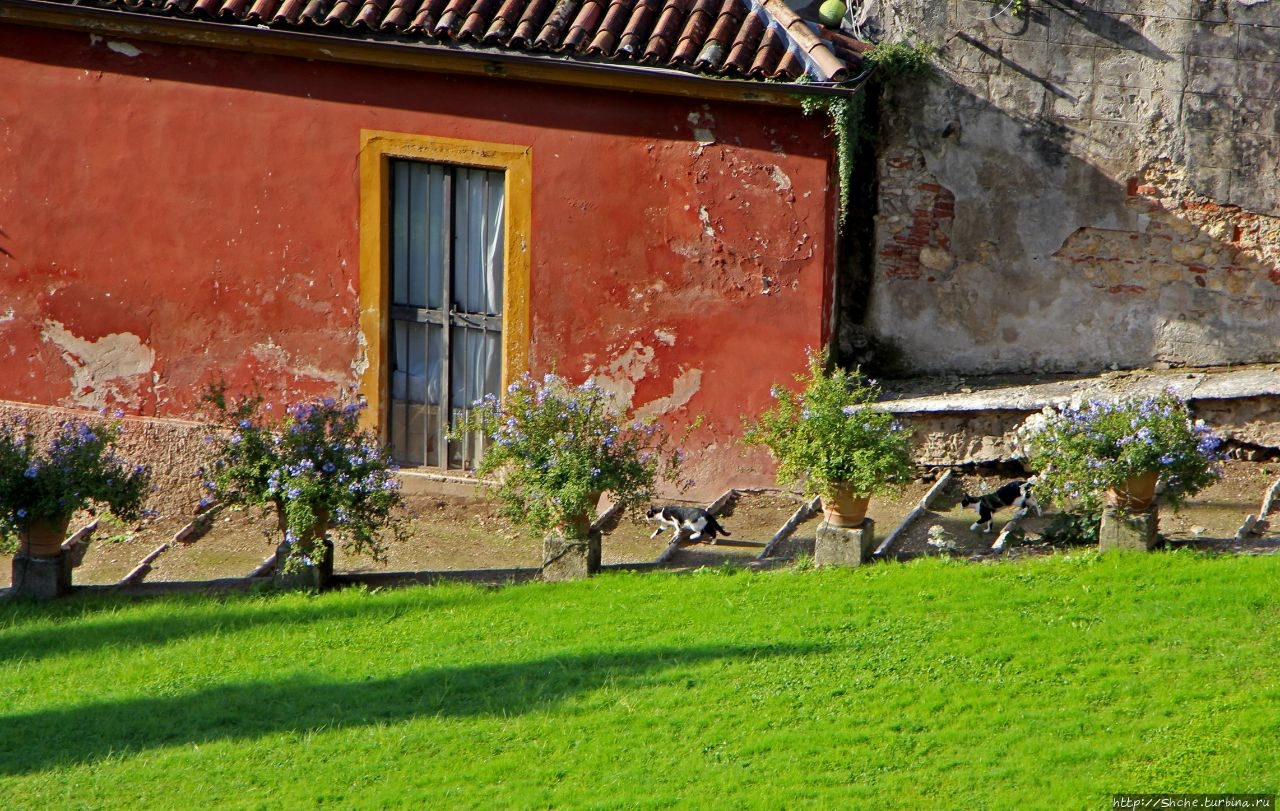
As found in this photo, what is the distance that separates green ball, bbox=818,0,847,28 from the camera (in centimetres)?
1116

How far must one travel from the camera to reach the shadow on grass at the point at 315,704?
7.35 metres

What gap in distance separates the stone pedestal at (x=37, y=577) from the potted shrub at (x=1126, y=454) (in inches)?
229

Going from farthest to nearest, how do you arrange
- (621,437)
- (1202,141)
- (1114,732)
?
1. (1202,141)
2. (621,437)
3. (1114,732)

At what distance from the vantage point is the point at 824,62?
32.6 ft

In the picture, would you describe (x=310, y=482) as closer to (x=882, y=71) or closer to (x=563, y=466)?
(x=563, y=466)

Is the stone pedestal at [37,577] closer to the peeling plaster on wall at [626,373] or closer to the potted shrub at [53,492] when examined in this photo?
the potted shrub at [53,492]

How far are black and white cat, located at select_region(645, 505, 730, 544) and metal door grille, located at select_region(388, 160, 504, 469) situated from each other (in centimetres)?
190

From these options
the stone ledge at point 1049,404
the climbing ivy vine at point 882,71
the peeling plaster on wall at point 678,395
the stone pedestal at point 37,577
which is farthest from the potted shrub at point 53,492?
the climbing ivy vine at point 882,71

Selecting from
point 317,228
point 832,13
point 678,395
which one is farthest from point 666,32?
point 317,228

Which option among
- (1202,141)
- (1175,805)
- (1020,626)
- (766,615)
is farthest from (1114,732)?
(1202,141)

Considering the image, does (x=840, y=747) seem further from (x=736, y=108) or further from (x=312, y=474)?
(x=736, y=108)

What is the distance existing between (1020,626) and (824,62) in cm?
393

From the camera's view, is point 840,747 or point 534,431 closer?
point 840,747

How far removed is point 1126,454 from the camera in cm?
853
